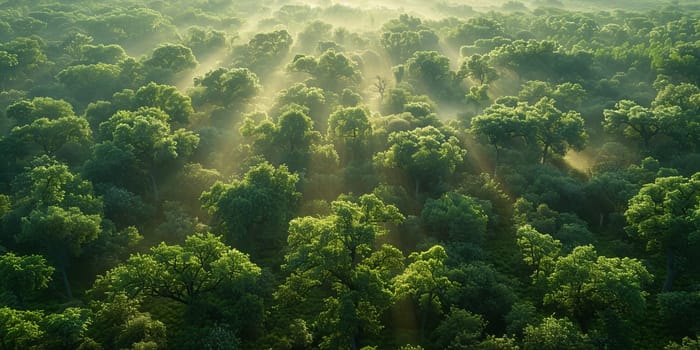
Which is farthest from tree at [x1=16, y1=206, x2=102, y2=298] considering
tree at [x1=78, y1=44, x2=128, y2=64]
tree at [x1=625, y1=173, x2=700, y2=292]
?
tree at [x1=78, y1=44, x2=128, y2=64]

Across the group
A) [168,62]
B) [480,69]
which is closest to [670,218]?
[480,69]

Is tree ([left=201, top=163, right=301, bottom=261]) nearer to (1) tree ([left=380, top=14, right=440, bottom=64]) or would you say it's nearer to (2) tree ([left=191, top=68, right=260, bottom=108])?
(2) tree ([left=191, top=68, right=260, bottom=108])

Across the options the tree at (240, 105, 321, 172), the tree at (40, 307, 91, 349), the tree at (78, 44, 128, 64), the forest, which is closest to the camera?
the tree at (40, 307, 91, 349)

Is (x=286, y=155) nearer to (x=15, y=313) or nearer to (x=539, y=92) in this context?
(x=15, y=313)

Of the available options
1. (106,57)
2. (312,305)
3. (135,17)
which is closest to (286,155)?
(312,305)

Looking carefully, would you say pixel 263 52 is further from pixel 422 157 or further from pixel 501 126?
pixel 501 126

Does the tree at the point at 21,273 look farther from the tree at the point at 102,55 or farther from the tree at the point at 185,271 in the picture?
the tree at the point at 102,55

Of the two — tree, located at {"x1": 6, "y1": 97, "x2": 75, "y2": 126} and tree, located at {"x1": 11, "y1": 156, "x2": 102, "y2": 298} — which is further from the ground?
tree, located at {"x1": 6, "y1": 97, "x2": 75, "y2": 126}
